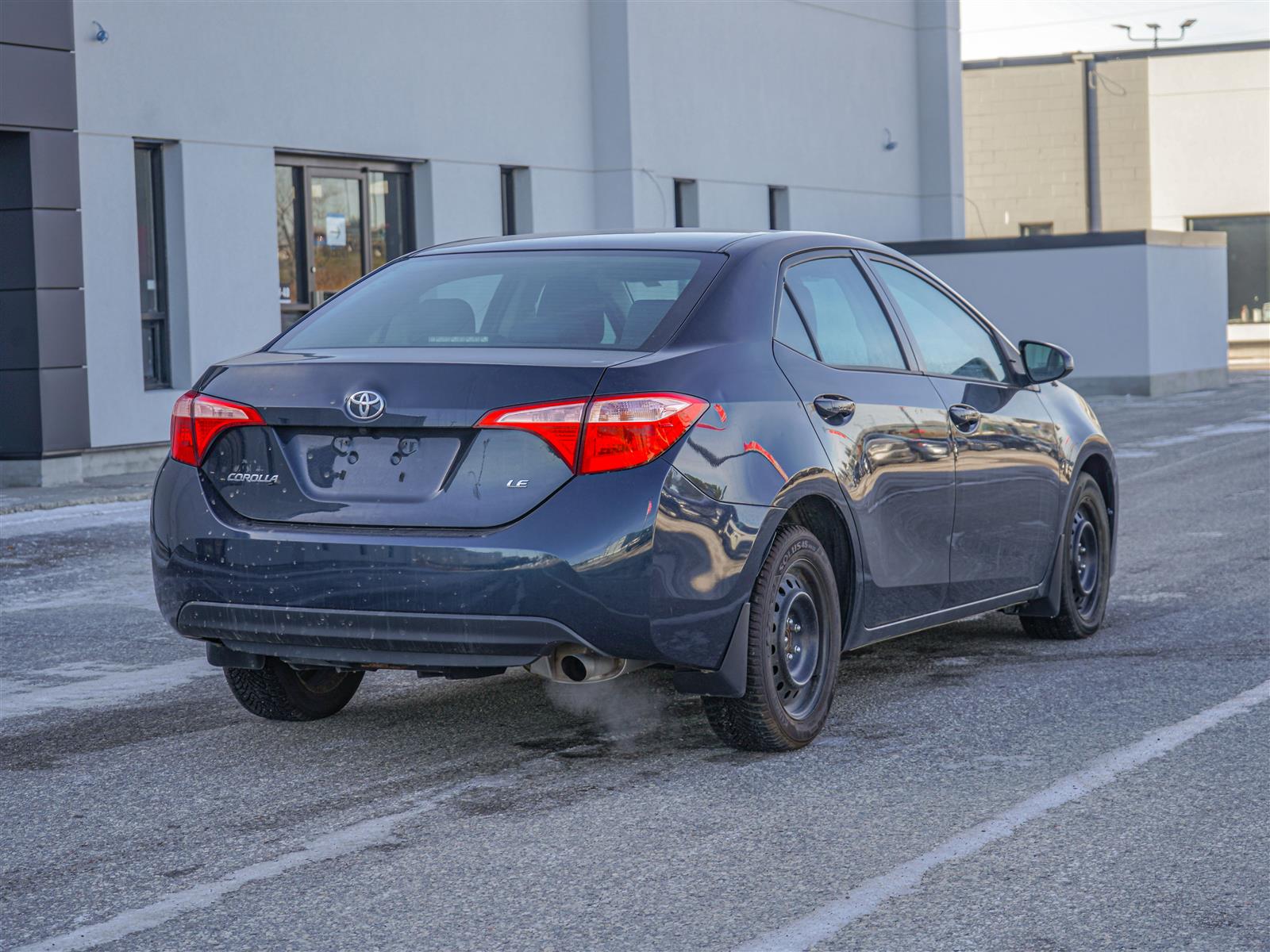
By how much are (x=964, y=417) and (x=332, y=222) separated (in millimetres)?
13913

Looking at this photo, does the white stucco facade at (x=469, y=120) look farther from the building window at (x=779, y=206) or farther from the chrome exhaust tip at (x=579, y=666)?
the chrome exhaust tip at (x=579, y=666)

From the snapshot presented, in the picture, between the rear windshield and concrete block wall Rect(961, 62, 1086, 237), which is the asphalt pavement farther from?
concrete block wall Rect(961, 62, 1086, 237)

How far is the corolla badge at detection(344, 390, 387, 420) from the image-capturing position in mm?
5086

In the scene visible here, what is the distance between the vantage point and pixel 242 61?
17688mm

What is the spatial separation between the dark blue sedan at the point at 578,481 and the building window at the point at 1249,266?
43.3m

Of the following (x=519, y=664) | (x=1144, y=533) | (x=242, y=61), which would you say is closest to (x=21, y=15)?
(x=242, y=61)

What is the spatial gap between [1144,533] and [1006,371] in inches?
179

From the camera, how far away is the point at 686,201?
2494cm

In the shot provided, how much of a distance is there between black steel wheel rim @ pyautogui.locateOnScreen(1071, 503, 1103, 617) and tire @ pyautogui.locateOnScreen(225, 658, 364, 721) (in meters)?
3.01

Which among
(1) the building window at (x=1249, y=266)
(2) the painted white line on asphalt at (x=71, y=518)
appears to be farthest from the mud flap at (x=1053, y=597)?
(1) the building window at (x=1249, y=266)

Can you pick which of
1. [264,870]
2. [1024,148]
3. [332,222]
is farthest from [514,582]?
[1024,148]

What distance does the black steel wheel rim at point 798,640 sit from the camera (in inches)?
214

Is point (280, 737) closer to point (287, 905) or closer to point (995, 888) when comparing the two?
point (287, 905)

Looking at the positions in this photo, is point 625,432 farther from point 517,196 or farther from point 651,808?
point 517,196
